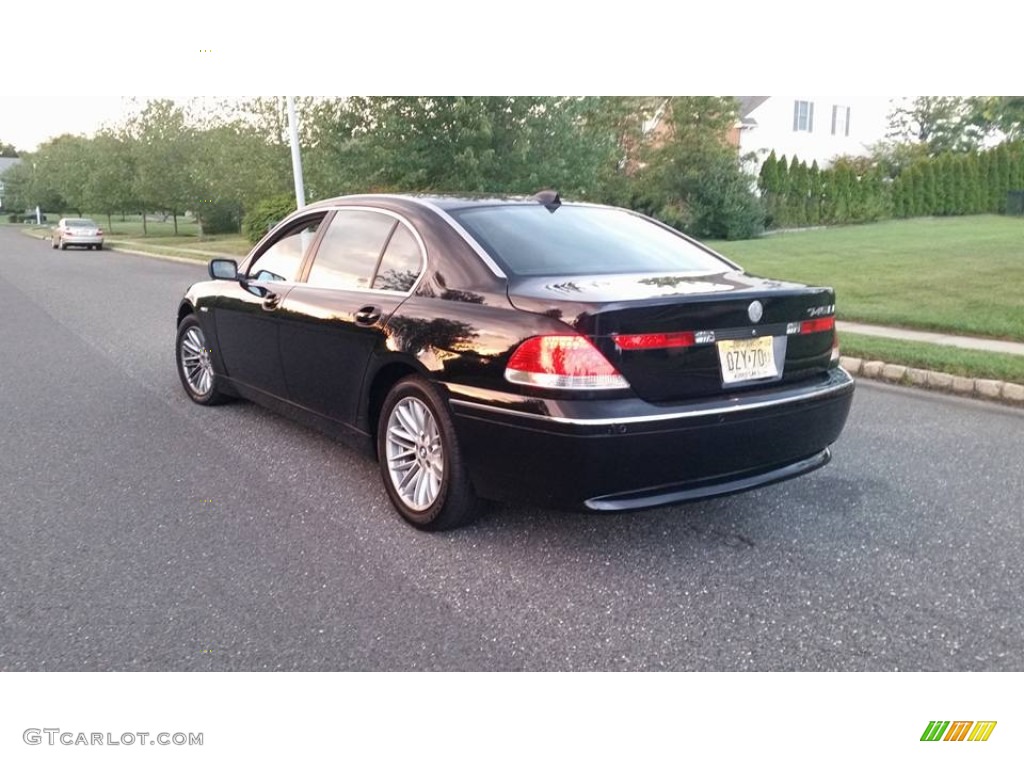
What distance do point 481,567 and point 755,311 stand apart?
153 cm

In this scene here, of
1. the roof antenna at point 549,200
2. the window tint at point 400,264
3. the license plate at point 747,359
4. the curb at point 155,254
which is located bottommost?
the curb at point 155,254

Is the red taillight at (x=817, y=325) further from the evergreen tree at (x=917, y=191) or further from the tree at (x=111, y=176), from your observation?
the tree at (x=111, y=176)

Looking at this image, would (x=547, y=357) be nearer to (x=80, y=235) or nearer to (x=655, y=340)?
(x=655, y=340)

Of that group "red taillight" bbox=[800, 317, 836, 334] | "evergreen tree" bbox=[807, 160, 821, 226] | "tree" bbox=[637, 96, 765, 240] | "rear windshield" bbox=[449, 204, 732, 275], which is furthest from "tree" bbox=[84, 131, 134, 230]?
"red taillight" bbox=[800, 317, 836, 334]

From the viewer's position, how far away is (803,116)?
38.9 m

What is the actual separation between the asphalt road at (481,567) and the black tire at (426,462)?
0.36ft

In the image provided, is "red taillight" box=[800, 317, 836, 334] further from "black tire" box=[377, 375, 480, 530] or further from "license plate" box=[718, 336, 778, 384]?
"black tire" box=[377, 375, 480, 530]

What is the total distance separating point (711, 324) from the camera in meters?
3.36

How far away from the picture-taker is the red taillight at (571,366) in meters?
3.17

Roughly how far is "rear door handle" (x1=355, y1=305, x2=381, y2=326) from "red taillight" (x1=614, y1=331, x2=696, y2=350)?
135 cm

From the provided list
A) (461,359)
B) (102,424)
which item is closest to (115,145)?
(102,424)

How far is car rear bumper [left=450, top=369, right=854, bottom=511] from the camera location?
3.16 m

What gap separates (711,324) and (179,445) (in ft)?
11.2

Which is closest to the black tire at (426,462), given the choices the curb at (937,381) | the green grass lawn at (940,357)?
the curb at (937,381)
